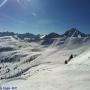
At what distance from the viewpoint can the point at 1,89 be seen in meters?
16.8

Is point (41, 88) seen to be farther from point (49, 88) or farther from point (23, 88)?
point (23, 88)

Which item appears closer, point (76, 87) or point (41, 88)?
point (76, 87)

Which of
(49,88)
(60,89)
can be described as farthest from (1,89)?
(60,89)

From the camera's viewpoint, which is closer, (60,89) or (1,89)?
(60,89)

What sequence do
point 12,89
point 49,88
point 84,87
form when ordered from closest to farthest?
point 84,87
point 49,88
point 12,89

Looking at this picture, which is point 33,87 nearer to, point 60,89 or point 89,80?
point 60,89

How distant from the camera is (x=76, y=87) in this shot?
48.1 ft

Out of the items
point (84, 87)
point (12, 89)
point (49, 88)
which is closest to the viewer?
point (84, 87)

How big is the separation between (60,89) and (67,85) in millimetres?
1239

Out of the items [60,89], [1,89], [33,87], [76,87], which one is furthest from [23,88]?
[76,87]

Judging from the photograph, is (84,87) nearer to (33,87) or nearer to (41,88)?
(41,88)

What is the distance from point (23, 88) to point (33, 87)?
3.42 feet

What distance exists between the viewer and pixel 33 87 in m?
16.3

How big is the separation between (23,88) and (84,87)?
20.3 feet
